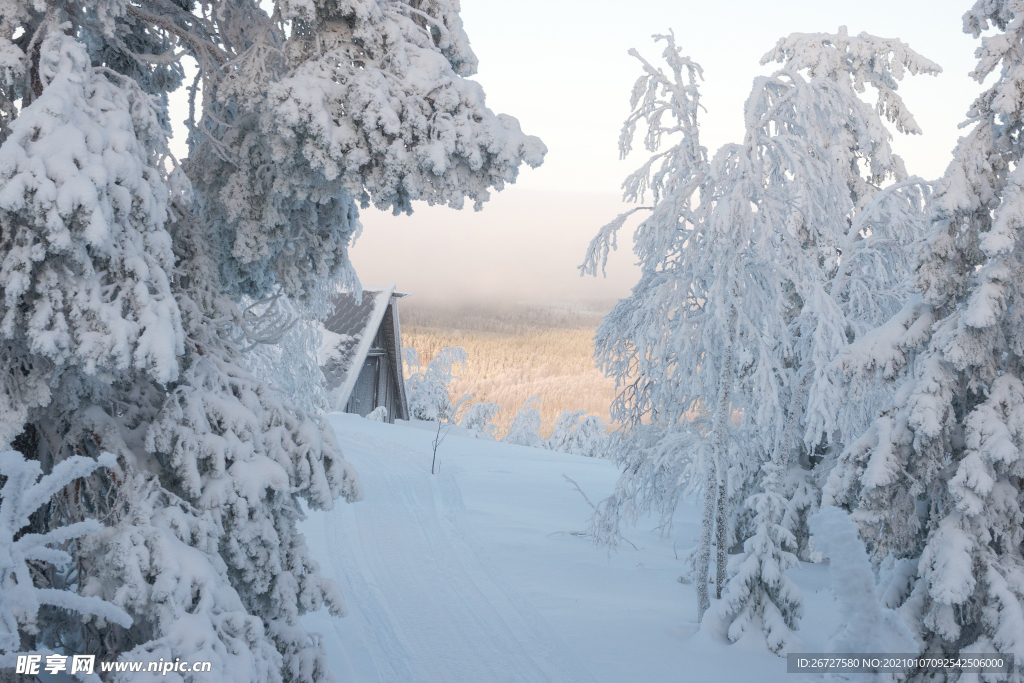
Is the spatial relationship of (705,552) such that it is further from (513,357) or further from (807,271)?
(513,357)

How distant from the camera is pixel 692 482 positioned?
8.27m

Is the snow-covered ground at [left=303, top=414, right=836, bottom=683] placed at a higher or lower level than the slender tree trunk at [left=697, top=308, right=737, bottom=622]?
lower

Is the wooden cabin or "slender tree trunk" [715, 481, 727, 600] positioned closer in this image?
"slender tree trunk" [715, 481, 727, 600]

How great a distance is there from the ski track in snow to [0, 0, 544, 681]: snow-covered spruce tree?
2.37 m

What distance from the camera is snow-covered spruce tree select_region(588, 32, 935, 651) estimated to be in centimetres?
715

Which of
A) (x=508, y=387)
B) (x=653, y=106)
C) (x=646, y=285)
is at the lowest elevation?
(x=508, y=387)

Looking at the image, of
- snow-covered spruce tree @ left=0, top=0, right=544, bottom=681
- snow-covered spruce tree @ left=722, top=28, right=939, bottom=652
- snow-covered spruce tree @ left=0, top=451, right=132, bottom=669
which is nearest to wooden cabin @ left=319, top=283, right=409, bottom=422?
snow-covered spruce tree @ left=722, top=28, right=939, bottom=652

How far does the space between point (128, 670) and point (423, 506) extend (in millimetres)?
8962

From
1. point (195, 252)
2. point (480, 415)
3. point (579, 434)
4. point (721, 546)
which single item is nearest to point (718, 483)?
point (721, 546)

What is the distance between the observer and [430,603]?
7898mm

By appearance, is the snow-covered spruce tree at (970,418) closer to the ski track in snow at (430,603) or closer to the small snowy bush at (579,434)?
the ski track in snow at (430,603)

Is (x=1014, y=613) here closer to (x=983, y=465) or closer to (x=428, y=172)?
(x=983, y=465)

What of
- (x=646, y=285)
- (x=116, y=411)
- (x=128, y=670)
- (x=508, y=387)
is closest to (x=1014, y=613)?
(x=646, y=285)

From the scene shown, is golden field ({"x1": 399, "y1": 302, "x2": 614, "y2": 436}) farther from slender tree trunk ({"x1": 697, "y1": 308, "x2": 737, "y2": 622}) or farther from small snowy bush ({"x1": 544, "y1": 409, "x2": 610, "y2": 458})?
slender tree trunk ({"x1": 697, "y1": 308, "x2": 737, "y2": 622})
